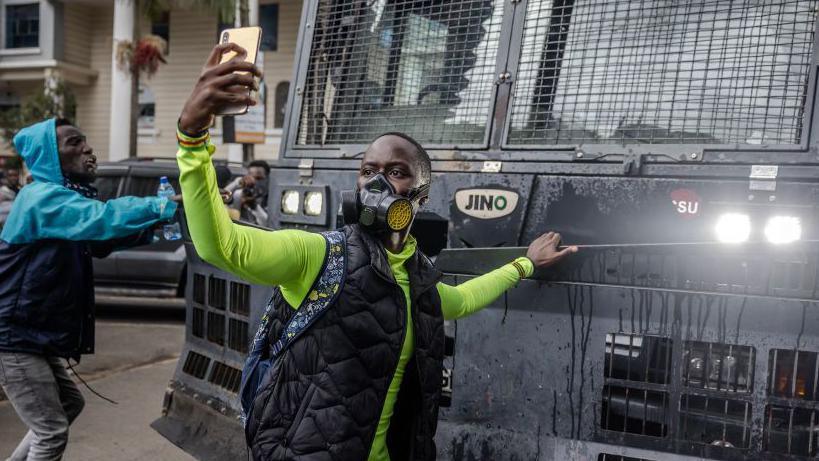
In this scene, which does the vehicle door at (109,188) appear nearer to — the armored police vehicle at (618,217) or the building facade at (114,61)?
the armored police vehicle at (618,217)

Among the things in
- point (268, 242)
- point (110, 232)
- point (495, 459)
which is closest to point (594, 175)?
point (495, 459)

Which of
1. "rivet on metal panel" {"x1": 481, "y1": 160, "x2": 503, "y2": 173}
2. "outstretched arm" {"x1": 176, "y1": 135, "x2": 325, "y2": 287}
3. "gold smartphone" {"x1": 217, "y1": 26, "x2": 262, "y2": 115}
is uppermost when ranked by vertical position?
"gold smartphone" {"x1": 217, "y1": 26, "x2": 262, "y2": 115}

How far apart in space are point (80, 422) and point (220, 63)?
15.3 ft

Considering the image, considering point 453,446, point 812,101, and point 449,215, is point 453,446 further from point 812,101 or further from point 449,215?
point 812,101

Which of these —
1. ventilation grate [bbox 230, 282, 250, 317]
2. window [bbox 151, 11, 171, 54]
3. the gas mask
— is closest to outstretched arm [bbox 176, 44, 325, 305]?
the gas mask

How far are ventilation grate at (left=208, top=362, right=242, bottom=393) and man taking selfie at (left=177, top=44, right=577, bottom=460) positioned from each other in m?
1.51

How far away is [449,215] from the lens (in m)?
3.50

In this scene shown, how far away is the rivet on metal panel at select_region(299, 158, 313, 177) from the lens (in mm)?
4012

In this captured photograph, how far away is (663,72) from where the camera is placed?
329cm

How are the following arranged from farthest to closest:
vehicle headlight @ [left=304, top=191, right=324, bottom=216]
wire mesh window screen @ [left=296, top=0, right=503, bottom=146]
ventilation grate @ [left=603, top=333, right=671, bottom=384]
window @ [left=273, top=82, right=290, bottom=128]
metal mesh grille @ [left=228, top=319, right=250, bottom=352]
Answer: window @ [left=273, top=82, right=290, bottom=128]
metal mesh grille @ [left=228, top=319, right=250, bottom=352]
vehicle headlight @ [left=304, top=191, right=324, bottom=216]
wire mesh window screen @ [left=296, top=0, right=503, bottom=146]
ventilation grate @ [left=603, top=333, right=671, bottom=384]

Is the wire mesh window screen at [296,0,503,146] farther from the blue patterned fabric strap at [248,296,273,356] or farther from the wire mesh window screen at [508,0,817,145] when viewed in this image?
the blue patterned fabric strap at [248,296,273,356]

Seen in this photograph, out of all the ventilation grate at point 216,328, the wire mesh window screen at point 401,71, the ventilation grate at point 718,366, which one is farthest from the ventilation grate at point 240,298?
the ventilation grate at point 718,366

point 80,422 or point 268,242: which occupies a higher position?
point 268,242

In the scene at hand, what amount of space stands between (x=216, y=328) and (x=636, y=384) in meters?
2.22
